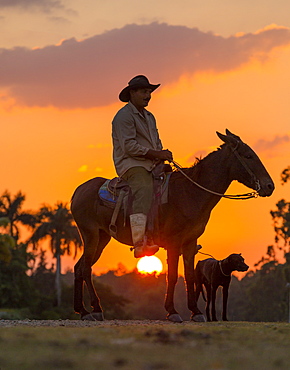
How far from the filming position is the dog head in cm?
2142

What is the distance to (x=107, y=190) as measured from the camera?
1523 cm

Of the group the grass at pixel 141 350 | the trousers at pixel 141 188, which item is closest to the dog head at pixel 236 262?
the trousers at pixel 141 188

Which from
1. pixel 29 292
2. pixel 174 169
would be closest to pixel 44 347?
pixel 174 169

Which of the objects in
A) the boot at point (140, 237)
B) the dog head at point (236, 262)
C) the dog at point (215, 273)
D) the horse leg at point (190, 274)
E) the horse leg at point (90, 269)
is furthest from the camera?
the dog head at point (236, 262)

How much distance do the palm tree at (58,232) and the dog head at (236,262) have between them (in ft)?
225

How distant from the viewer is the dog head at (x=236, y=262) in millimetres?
21422

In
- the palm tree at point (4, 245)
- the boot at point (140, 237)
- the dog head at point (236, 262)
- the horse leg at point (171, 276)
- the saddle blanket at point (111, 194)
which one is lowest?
the horse leg at point (171, 276)

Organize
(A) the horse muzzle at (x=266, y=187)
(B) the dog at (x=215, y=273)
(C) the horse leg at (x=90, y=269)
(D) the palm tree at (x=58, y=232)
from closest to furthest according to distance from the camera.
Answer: (A) the horse muzzle at (x=266, y=187), (C) the horse leg at (x=90, y=269), (B) the dog at (x=215, y=273), (D) the palm tree at (x=58, y=232)

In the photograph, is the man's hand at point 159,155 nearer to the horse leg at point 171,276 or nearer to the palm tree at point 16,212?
the horse leg at point 171,276

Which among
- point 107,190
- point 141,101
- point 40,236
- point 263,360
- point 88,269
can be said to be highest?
Result: point 40,236

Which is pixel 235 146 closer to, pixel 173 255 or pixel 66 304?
pixel 173 255

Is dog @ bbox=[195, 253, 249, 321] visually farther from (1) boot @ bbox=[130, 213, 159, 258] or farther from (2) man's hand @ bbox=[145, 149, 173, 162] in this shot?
(2) man's hand @ bbox=[145, 149, 173, 162]

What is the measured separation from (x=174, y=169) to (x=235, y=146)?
50.2 inches

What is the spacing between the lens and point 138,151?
14.4 meters
